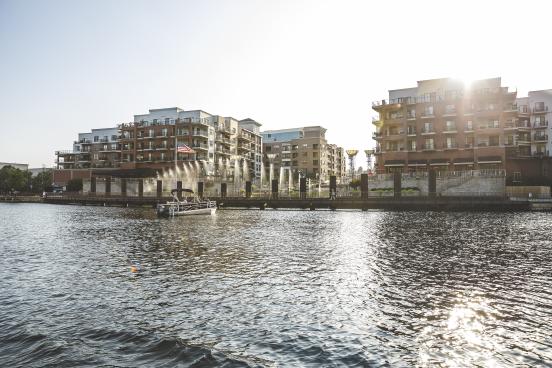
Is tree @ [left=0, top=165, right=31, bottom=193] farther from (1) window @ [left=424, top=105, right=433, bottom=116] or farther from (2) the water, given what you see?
(2) the water

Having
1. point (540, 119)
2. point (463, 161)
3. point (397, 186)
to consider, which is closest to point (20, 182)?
point (397, 186)

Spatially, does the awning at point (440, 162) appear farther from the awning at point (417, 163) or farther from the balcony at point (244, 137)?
the balcony at point (244, 137)

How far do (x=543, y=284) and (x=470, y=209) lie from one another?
156 feet

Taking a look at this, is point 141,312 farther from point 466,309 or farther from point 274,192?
point 274,192

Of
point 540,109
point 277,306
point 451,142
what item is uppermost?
point 540,109

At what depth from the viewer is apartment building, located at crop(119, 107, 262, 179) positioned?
362ft

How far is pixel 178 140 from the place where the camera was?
111000 mm

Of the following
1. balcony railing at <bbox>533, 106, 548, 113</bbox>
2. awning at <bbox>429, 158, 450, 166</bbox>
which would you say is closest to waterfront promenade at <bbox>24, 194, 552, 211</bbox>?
awning at <bbox>429, 158, 450, 166</bbox>

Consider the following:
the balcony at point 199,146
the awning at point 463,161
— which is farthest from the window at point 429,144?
the balcony at point 199,146

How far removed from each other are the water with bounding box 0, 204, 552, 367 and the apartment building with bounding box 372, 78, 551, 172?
6263 cm

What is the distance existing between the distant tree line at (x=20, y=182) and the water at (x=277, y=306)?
12798 cm

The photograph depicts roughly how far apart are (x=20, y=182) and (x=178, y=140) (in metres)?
64.7

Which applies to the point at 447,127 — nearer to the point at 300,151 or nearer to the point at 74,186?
the point at 300,151

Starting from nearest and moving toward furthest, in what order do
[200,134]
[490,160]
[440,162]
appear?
[490,160]
[440,162]
[200,134]
